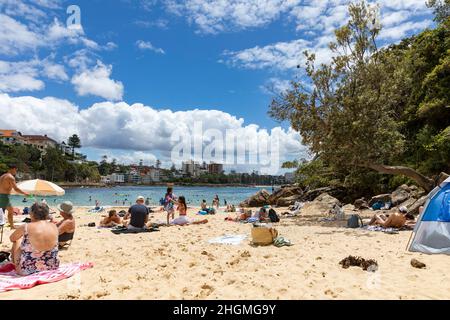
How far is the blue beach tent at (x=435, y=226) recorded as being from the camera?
23.3ft

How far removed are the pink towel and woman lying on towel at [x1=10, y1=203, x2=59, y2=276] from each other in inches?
5.2

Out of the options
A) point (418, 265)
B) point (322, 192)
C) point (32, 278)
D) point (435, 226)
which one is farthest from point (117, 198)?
point (418, 265)

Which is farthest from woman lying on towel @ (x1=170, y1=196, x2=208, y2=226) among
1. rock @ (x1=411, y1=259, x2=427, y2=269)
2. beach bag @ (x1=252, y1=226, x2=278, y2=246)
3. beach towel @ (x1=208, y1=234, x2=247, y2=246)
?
rock @ (x1=411, y1=259, x2=427, y2=269)

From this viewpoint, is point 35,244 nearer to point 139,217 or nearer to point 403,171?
point 139,217

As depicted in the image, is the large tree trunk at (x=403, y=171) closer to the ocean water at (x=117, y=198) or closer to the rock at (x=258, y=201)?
the rock at (x=258, y=201)

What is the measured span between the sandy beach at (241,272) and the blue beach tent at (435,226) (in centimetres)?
35

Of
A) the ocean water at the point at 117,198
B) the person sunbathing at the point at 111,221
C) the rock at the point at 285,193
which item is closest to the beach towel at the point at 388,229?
the person sunbathing at the point at 111,221

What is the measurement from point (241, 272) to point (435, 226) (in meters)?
4.48

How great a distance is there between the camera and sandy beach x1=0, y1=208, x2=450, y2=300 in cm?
475

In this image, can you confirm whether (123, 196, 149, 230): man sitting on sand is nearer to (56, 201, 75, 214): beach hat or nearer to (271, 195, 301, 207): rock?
(56, 201, 75, 214): beach hat

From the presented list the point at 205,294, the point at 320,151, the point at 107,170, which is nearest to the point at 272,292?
the point at 205,294

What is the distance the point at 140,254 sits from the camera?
7348 mm
